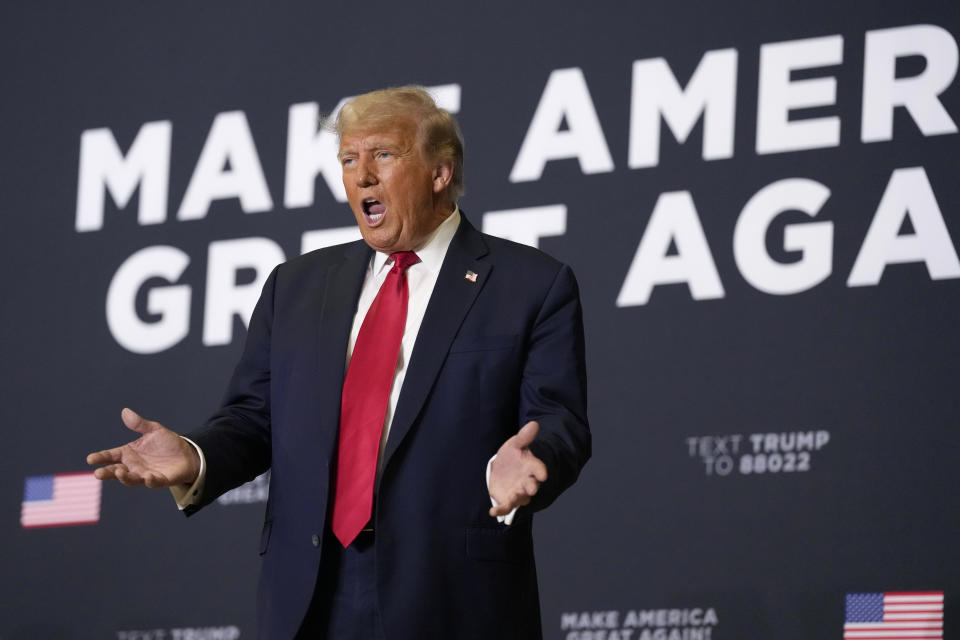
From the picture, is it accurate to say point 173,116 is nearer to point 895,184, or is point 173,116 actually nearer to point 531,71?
point 531,71

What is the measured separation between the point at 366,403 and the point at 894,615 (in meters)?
1.95

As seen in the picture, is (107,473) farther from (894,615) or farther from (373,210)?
(894,615)

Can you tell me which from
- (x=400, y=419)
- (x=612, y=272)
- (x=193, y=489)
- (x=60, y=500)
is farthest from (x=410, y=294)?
(x=60, y=500)

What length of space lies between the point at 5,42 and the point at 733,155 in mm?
2955

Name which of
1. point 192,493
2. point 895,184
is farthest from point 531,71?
point 192,493

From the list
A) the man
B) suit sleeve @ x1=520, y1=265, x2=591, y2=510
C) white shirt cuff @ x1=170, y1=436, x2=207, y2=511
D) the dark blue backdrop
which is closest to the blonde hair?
the man

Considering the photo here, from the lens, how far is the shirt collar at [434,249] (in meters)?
2.59

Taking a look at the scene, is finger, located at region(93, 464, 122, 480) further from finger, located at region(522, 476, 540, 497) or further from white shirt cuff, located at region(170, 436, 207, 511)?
finger, located at region(522, 476, 540, 497)

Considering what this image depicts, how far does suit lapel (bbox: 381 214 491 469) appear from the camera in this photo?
2.34 meters

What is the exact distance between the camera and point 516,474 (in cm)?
208

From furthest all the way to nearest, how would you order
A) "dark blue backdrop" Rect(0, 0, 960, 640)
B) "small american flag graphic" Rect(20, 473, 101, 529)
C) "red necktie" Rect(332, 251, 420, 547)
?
1. "small american flag graphic" Rect(20, 473, 101, 529)
2. "dark blue backdrop" Rect(0, 0, 960, 640)
3. "red necktie" Rect(332, 251, 420, 547)

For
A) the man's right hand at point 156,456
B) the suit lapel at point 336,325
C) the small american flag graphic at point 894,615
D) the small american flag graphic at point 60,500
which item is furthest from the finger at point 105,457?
the small american flag graphic at point 60,500

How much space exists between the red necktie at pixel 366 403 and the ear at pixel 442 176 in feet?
0.69

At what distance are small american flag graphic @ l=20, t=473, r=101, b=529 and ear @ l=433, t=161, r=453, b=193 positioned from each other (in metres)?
2.60
